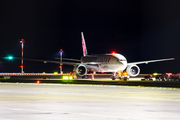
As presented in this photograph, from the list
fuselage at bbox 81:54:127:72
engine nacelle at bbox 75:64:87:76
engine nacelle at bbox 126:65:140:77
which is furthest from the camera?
engine nacelle at bbox 126:65:140:77

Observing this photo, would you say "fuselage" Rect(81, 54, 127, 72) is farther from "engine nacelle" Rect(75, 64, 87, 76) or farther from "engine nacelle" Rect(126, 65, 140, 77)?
"engine nacelle" Rect(75, 64, 87, 76)

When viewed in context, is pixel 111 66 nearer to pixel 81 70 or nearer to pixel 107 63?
pixel 107 63

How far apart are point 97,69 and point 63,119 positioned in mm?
49398

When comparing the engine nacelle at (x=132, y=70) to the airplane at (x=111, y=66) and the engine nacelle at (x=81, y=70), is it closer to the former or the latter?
the airplane at (x=111, y=66)

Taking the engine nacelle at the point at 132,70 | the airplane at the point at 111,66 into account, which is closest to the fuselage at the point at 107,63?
the airplane at the point at 111,66

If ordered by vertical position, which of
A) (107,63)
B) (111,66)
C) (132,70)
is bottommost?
(132,70)

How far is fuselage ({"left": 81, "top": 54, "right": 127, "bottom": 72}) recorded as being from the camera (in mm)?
56741

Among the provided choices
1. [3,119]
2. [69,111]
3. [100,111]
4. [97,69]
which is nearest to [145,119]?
[100,111]

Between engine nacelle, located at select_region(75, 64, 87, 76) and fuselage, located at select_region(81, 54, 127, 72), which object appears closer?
fuselage, located at select_region(81, 54, 127, 72)

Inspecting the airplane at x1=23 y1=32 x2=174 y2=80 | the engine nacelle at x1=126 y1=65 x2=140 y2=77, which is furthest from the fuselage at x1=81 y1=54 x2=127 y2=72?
the engine nacelle at x1=126 y1=65 x2=140 y2=77

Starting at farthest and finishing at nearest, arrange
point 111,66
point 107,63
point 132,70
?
point 132,70
point 107,63
point 111,66

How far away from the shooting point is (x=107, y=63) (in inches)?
2279

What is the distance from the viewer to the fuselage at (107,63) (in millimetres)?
56741

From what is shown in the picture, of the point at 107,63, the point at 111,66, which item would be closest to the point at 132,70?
the point at 111,66
